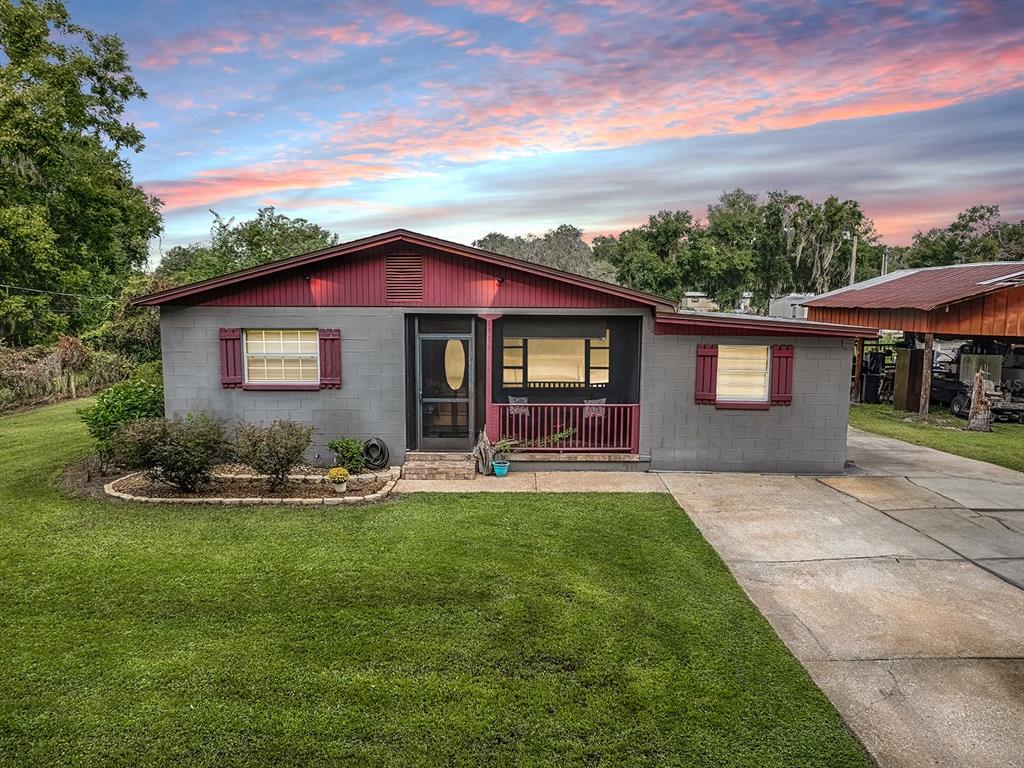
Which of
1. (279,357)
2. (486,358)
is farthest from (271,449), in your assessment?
(486,358)

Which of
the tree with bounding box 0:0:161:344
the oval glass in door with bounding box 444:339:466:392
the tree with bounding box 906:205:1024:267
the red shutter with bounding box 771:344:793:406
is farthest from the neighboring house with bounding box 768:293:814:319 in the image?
the tree with bounding box 0:0:161:344

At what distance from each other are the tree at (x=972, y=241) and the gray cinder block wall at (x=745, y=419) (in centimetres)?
4502

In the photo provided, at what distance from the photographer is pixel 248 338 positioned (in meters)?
10.6

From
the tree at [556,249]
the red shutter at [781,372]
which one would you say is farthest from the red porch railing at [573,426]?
the tree at [556,249]

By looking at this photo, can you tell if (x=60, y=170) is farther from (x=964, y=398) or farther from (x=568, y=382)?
(x=964, y=398)

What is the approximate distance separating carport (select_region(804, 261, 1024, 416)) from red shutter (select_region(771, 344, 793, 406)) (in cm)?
776

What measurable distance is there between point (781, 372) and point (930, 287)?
1210cm

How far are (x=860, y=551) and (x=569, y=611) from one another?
388cm

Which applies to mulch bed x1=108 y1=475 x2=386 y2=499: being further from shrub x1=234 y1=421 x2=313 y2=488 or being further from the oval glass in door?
the oval glass in door

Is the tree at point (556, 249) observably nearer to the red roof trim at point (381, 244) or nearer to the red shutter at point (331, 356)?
the red roof trim at point (381, 244)

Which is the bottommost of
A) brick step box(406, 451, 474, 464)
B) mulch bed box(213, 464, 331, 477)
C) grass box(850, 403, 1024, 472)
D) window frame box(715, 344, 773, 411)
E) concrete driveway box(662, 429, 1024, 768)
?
concrete driveway box(662, 429, 1024, 768)

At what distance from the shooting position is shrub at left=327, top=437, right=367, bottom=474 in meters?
10.2

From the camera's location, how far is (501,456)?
34.4 feet

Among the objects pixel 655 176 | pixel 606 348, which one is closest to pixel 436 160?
pixel 606 348
